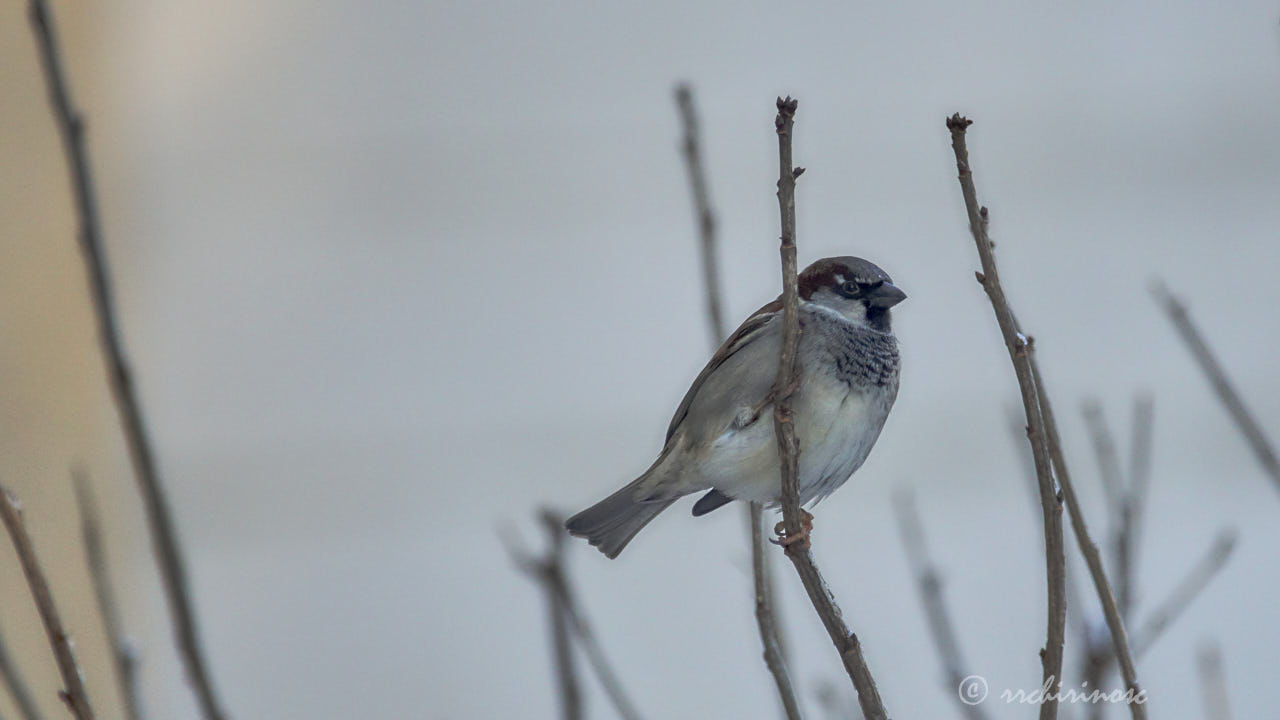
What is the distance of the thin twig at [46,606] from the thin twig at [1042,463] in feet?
2.13

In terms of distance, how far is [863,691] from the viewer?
94 cm

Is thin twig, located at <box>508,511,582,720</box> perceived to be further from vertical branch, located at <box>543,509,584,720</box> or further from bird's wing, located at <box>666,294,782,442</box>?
bird's wing, located at <box>666,294,782,442</box>

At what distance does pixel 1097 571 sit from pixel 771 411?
2.29 feet

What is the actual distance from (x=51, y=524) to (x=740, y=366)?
7.59 ft

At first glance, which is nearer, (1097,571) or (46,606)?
(46,606)

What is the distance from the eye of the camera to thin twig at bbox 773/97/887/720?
963mm

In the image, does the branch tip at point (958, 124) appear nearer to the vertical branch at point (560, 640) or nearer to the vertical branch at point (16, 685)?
the vertical branch at point (560, 640)

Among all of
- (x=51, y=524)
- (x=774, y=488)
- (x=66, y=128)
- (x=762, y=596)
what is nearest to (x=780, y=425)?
(x=762, y=596)

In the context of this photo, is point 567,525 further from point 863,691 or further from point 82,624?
point 82,624

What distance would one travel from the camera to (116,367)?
2.27ft

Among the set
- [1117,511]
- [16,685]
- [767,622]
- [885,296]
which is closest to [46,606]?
[16,685]

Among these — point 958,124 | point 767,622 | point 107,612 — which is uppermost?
point 958,124

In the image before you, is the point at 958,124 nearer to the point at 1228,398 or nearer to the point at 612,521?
the point at 1228,398

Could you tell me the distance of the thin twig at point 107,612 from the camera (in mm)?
893
